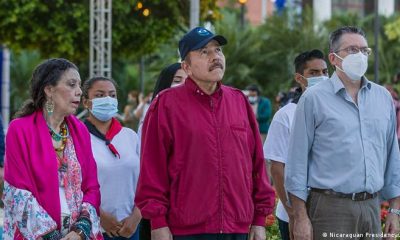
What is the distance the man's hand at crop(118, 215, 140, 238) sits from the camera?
23.5 ft

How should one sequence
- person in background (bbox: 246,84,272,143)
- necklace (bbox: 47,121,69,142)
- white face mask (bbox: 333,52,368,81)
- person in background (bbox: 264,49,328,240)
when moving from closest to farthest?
necklace (bbox: 47,121,69,142), white face mask (bbox: 333,52,368,81), person in background (bbox: 264,49,328,240), person in background (bbox: 246,84,272,143)

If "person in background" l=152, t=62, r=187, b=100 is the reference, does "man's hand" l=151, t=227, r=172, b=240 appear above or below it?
below

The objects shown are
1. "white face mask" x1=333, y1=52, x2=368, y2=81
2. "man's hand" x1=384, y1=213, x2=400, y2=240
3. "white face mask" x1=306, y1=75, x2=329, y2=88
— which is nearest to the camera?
"white face mask" x1=333, y1=52, x2=368, y2=81

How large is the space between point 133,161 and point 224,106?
1.57 m

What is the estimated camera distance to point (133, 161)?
7.29 meters

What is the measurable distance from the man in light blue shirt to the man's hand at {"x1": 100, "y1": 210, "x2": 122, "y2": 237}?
1.40m

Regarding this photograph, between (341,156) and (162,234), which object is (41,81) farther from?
(341,156)

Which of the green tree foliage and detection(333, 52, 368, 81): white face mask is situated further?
the green tree foliage

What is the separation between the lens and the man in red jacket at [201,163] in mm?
5762

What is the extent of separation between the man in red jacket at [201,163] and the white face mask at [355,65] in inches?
33.9

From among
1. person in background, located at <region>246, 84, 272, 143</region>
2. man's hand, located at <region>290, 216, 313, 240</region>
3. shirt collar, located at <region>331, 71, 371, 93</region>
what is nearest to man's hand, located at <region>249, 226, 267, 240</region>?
man's hand, located at <region>290, 216, 313, 240</region>

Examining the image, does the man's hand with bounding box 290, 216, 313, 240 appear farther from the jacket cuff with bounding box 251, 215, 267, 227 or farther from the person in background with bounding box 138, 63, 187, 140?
the person in background with bounding box 138, 63, 187, 140

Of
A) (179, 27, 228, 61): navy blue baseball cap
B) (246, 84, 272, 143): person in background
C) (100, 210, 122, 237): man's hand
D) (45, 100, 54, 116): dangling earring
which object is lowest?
(246, 84, 272, 143): person in background

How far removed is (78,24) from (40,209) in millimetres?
14694
